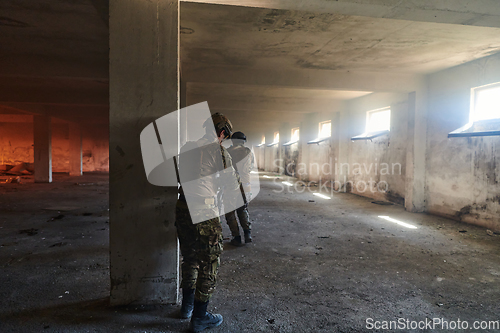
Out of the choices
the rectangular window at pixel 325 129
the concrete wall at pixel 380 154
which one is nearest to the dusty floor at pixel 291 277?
the concrete wall at pixel 380 154

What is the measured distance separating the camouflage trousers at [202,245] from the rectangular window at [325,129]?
10592mm

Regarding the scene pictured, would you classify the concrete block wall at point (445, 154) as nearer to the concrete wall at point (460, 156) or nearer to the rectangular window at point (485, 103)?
the concrete wall at point (460, 156)

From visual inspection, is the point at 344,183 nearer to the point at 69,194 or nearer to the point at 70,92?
the point at 69,194

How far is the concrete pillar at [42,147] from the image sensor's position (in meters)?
11.8

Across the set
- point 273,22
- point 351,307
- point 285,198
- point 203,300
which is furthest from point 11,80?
point 351,307

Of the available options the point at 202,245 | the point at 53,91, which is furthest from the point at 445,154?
the point at 53,91

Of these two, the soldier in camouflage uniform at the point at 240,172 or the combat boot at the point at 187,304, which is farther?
the soldier in camouflage uniform at the point at 240,172

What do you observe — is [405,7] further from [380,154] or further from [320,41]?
[380,154]

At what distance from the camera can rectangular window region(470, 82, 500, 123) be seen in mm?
5207

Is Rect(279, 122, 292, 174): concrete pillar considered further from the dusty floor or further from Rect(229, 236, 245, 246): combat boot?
Rect(229, 236, 245, 246): combat boot

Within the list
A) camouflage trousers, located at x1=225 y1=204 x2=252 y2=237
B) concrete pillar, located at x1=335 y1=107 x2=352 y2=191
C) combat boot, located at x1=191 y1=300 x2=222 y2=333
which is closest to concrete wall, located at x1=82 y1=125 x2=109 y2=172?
concrete pillar, located at x1=335 y1=107 x2=352 y2=191

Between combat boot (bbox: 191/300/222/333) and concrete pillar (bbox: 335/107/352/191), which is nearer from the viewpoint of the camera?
combat boot (bbox: 191/300/222/333)

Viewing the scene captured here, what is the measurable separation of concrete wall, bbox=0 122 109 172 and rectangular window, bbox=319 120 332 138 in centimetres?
1242

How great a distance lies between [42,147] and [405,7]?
13723mm
